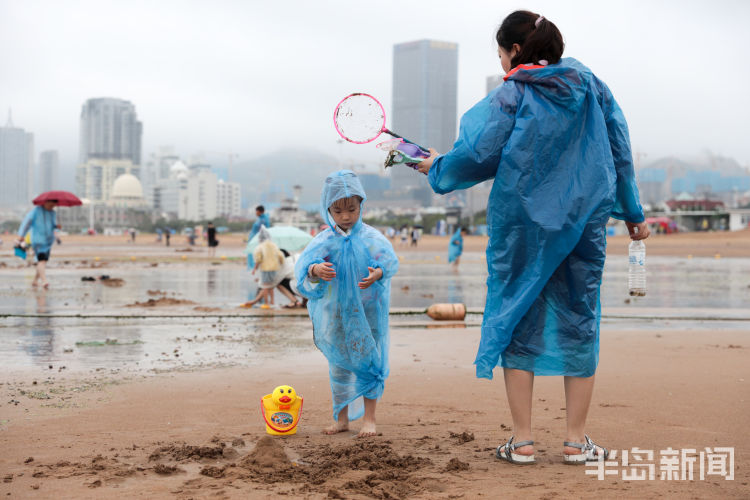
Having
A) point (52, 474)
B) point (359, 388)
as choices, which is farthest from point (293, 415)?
point (52, 474)

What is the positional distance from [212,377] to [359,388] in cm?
200

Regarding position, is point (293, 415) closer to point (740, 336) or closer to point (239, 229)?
point (740, 336)

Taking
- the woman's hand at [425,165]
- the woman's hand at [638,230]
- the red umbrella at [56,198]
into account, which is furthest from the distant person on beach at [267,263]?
the woman's hand at [638,230]

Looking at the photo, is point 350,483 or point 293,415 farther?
point 293,415

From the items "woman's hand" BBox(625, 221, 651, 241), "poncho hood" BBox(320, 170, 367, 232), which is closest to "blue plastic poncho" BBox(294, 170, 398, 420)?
"poncho hood" BBox(320, 170, 367, 232)

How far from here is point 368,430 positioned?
14.6 feet

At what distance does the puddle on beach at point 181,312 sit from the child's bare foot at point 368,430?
2714 millimetres

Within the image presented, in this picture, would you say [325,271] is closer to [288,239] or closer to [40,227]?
[288,239]

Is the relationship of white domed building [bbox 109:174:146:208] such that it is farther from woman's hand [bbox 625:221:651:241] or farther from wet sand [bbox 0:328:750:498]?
woman's hand [bbox 625:221:651:241]

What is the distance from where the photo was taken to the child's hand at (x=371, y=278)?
451 centimetres

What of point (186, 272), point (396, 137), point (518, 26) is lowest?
point (186, 272)

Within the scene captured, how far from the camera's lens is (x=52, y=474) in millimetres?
3514

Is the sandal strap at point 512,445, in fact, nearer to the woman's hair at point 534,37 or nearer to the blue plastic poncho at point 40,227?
the woman's hair at point 534,37

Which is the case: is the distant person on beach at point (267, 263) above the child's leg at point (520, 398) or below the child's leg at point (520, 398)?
above
